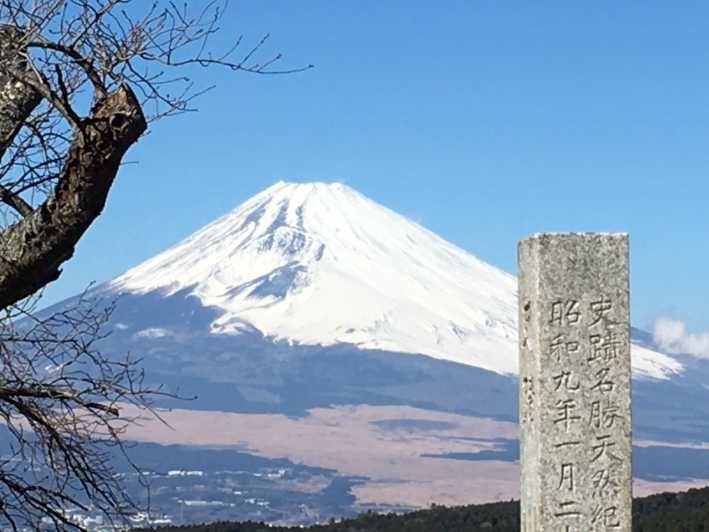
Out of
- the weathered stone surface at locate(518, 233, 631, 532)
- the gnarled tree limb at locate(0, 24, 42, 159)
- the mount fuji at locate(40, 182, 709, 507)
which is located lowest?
the weathered stone surface at locate(518, 233, 631, 532)

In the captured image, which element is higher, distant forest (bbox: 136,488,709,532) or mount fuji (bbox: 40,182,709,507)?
mount fuji (bbox: 40,182,709,507)

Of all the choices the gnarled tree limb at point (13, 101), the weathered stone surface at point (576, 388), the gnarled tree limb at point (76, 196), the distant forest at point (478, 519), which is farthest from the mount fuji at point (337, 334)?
the gnarled tree limb at point (76, 196)

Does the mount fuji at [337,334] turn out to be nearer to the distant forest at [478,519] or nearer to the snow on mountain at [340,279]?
the snow on mountain at [340,279]

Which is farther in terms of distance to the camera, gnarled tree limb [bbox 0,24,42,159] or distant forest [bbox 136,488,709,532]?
distant forest [bbox 136,488,709,532]

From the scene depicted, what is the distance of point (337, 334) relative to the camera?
191 m

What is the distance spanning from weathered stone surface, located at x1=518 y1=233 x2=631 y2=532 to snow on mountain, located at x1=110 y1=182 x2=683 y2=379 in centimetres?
16387

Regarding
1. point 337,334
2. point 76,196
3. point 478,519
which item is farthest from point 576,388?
point 337,334

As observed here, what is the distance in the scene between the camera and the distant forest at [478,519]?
64.5 feet

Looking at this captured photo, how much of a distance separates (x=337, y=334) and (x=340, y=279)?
23.9 feet

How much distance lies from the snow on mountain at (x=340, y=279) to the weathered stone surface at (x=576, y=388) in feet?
538

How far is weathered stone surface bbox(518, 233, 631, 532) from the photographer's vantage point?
8.09m

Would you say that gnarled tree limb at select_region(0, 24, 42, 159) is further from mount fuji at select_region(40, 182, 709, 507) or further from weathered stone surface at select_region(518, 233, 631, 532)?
mount fuji at select_region(40, 182, 709, 507)

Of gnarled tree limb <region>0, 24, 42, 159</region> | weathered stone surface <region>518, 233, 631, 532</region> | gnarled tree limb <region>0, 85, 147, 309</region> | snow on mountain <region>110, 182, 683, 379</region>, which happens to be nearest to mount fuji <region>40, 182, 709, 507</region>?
snow on mountain <region>110, 182, 683, 379</region>

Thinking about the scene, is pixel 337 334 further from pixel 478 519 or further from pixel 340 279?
pixel 478 519
